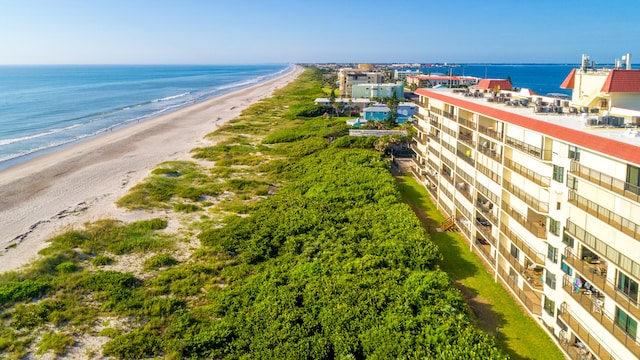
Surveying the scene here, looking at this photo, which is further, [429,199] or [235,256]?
[429,199]

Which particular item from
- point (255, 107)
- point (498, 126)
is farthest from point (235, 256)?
point (255, 107)

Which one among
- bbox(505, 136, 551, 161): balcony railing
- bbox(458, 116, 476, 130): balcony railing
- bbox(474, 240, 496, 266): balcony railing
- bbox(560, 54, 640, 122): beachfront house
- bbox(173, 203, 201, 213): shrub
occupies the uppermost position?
bbox(560, 54, 640, 122): beachfront house

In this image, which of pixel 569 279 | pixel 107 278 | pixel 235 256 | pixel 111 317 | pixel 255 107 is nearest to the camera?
pixel 569 279

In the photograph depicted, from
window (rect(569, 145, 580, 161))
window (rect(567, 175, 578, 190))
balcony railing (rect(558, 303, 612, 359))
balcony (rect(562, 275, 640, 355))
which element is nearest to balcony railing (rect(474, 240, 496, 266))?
balcony railing (rect(558, 303, 612, 359))

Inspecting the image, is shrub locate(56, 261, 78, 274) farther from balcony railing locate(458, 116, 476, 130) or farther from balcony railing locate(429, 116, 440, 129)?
balcony railing locate(429, 116, 440, 129)

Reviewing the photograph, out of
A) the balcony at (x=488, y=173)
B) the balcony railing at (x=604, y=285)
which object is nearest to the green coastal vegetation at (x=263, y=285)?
the balcony railing at (x=604, y=285)

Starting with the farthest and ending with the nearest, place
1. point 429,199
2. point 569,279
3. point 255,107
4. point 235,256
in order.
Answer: point 255,107
point 429,199
point 235,256
point 569,279

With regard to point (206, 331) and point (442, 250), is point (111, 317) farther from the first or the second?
point (442, 250)
